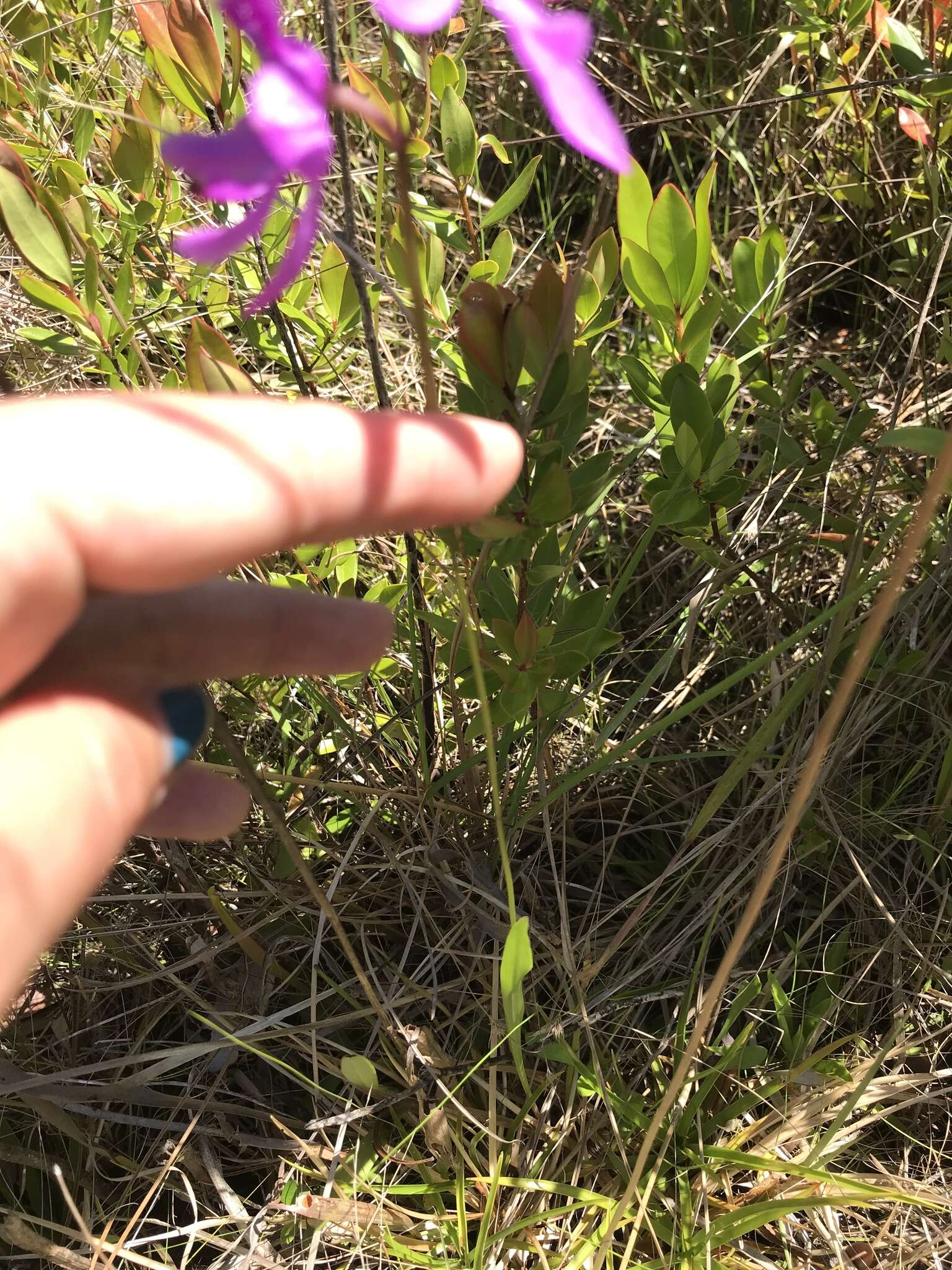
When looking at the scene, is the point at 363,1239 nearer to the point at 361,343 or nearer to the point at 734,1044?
the point at 734,1044

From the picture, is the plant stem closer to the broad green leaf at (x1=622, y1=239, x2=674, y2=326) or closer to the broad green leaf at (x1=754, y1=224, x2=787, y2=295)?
the broad green leaf at (x1=622, y1=239, x2=674, y2=326)

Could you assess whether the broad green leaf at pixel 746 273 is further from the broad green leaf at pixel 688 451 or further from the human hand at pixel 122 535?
the human hand at pixel 122 535

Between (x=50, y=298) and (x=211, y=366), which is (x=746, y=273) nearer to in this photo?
(x=211, y=366)

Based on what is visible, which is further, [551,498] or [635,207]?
[635,207]

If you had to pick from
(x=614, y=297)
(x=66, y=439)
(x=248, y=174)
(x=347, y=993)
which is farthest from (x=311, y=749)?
(x=248, y=174)

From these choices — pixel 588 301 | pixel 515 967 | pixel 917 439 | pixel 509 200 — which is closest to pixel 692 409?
pixel 588 301
